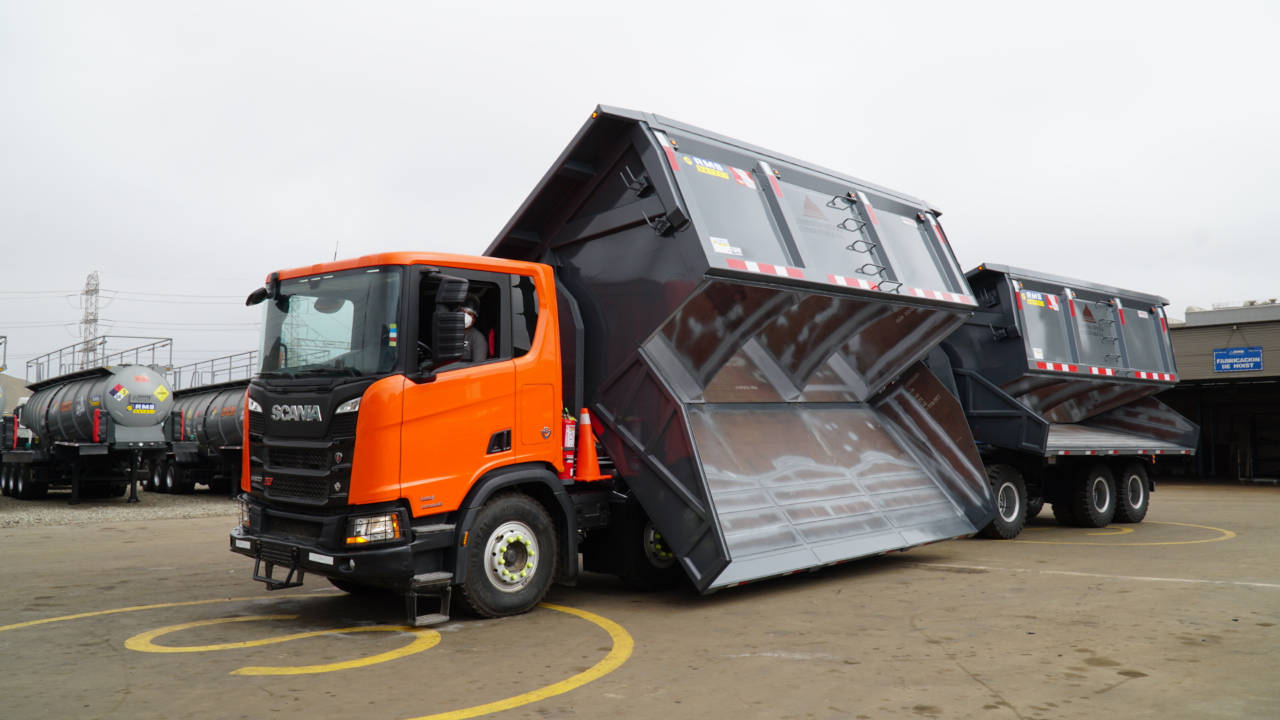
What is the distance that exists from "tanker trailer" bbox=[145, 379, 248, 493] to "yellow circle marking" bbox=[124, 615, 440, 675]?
546 inches

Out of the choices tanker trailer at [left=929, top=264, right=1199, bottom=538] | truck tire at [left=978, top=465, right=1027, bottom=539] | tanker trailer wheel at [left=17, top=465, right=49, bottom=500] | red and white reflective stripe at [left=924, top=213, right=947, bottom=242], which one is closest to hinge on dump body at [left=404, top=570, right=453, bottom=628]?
red and white reflective stripe at [left=924, top=213, right=947, bottom=242]

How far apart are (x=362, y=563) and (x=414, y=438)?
861mm

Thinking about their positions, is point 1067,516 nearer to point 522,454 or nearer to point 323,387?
point 522,454

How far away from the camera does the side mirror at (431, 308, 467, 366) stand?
568cm

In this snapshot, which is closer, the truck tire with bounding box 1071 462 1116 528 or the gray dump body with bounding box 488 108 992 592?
the gray dump body with bounding box 488 108 992 592

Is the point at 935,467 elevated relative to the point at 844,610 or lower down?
elevated

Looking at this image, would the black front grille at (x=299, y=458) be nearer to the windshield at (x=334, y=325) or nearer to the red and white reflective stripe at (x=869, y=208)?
the windshield at (x=334, y=325)

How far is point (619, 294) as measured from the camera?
22.7 ft

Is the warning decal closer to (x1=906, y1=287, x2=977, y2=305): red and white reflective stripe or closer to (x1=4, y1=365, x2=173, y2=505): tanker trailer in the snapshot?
(x1=906, y1=287, x2=977, y2=305): red and white reflective stripe

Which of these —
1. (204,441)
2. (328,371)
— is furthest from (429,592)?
(204,441)

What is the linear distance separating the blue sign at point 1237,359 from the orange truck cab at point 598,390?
66.1ft

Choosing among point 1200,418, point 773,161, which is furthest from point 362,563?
point 1200,418

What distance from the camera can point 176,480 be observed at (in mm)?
23734

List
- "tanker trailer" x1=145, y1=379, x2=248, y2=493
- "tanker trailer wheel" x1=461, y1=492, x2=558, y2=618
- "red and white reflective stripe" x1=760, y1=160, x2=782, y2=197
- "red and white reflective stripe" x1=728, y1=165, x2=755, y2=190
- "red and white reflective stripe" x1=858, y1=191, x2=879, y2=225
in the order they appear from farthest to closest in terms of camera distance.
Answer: "tanker trailer" x1=145, y1=379, x2=248, y2=493 < "red and white reflective stripe" x1=858, y1=191, x2=879, y2=225 < "red and white reflective stripe" x1=760, y1=160, x2=782, y2=197 < "red and white reflective stripe" x1=728, y1=165, x2=755, y2=190 < "tanker trailer wheel" x1=461, y1=492, x2=558, y2=618
